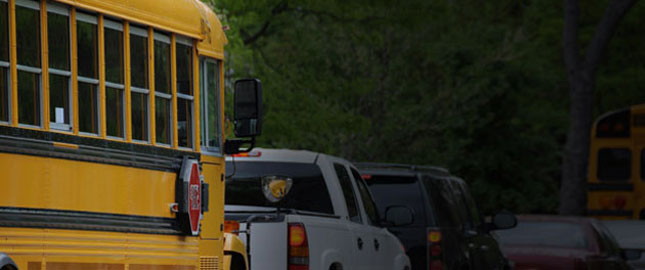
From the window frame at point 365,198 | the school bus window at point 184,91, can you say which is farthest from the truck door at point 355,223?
the school bus window at point 184,91

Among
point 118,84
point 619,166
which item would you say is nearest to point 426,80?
point 619,166

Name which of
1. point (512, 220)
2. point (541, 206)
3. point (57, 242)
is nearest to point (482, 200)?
point (541, 206)

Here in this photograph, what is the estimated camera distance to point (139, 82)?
864 centimetres

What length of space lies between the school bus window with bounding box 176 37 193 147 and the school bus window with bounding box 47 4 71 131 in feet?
5.22

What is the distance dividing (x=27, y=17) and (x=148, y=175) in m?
1.71

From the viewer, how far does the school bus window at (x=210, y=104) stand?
9.84 metres

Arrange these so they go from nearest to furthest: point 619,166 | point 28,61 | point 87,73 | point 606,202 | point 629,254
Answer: point 28,61 < point 87,73 < point 629,254 < point 606,202 < point 619,166

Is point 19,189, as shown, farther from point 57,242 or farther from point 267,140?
point 267,140

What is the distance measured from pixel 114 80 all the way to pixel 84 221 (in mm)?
→ 943

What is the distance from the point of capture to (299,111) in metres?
23.5

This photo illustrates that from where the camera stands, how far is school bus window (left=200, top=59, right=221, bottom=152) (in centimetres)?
984

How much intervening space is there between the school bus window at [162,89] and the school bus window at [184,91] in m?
0.20

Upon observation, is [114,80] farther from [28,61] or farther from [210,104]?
[210,104]

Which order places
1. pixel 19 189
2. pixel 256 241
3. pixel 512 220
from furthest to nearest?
pixel 512 220
pixel 256 241
pixel 19 189
